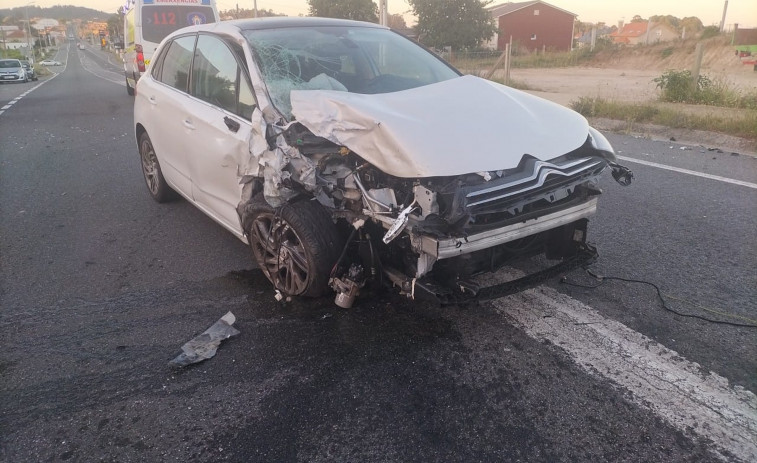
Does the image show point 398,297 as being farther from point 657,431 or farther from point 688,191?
point 688,191

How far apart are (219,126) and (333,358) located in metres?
1.89

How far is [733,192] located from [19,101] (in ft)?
65.3

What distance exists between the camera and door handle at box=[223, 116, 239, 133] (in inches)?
148

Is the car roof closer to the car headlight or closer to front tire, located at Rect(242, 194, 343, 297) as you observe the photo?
front tire, located at Rect(242, 194, 343, 297)

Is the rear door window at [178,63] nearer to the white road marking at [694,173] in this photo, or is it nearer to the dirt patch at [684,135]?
the white road marking at [694,173]

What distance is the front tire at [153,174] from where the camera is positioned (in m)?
5.67

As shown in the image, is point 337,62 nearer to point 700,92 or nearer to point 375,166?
point 375,166

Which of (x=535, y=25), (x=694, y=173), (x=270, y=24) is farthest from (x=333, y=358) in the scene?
(x=535, y=25)

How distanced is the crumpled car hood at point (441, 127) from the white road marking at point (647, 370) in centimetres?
97

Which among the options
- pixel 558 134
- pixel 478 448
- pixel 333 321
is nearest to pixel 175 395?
pixel 333 321

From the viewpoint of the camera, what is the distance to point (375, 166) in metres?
3.05

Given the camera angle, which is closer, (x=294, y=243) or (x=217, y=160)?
(x=294, y=243)

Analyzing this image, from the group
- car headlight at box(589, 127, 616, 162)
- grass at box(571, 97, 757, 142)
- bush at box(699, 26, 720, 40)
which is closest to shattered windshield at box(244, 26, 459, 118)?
car headlight at box(589, 127, 616, 162)

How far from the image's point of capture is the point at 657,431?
97.4 inches
